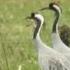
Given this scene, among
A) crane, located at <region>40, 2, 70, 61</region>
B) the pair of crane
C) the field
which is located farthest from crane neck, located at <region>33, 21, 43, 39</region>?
the field

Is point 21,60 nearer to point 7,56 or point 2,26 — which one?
point 7,56

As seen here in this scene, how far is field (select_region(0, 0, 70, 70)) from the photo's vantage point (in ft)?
26.2

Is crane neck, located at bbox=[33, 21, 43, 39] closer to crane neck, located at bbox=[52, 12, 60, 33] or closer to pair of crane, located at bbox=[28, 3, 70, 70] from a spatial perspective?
pair of crane, located at bbox=[28, 3, 70, 70]

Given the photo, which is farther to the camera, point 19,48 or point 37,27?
point 19,48

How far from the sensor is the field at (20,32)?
26.2ft

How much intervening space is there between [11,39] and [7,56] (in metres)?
0.48

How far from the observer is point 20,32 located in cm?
867

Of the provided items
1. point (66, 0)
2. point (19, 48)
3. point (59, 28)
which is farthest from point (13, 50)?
point (66, 0)

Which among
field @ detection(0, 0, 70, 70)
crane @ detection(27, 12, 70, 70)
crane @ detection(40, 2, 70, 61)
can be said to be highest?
crane @ detection(40, 2, 70, 61)

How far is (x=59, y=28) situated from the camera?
7.84 metres

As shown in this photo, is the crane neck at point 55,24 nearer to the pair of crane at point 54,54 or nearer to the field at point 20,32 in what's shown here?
the pair of crane at point 54,54

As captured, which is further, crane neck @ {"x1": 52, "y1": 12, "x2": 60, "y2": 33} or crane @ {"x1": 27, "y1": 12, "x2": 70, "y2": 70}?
crane neck @ {"x1": 52, "y1": 12, "x2": 60, "y2": 33}

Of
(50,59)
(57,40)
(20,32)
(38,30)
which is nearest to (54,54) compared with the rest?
(50,59)

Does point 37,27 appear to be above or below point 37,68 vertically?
above
